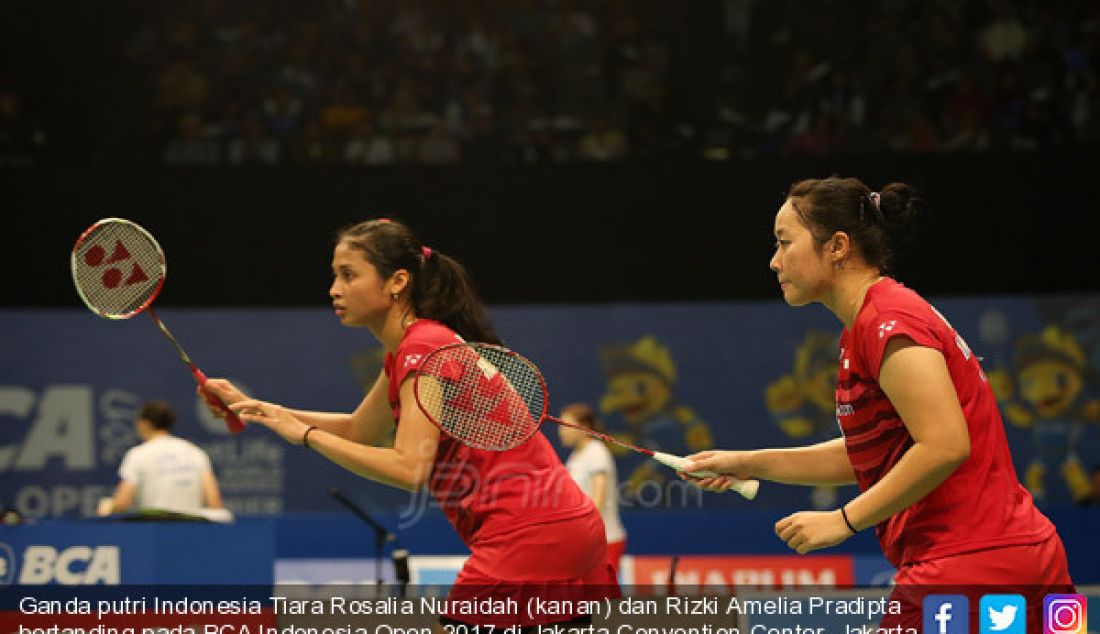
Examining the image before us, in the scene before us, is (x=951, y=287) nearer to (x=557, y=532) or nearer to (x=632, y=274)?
(x=632, y=274)

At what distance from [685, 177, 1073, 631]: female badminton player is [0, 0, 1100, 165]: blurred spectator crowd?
680cm

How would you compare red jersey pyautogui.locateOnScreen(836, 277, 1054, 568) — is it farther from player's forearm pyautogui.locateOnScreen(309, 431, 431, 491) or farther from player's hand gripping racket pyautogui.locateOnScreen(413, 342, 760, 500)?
player's forearm pyautogui.locateOnScreen(309, 431, 431, 491)

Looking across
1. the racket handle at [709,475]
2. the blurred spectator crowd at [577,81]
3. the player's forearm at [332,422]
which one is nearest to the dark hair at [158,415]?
the blurred spectator crowd at [577,81]

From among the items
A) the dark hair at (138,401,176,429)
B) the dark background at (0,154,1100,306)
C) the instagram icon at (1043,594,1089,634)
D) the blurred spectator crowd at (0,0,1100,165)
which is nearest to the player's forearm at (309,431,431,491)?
the instagram icon at (1043,594,1089,634)

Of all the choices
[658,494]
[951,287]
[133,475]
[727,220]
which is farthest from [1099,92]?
[133,475]

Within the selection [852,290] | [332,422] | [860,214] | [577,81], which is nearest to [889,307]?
[852,290]

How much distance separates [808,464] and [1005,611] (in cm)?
60

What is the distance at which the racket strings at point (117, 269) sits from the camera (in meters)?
4.00

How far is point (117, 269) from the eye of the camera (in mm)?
4129

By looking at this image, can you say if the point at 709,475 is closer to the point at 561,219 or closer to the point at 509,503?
the point at 509,503

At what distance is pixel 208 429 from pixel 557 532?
273 inches

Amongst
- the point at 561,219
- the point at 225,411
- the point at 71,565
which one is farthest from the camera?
the point at 561,219

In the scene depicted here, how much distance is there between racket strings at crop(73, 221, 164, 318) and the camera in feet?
13.1

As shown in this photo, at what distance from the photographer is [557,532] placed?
10.6 feet
